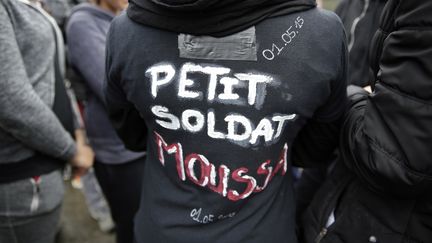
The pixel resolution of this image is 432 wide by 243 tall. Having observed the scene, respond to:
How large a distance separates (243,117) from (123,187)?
1170mm

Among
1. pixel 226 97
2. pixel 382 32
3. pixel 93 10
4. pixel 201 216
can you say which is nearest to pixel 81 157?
pixel 93 10

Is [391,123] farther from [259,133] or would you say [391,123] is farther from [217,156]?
[217,156]

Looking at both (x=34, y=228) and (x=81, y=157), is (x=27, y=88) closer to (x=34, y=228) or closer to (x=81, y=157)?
(x=81, y=157)

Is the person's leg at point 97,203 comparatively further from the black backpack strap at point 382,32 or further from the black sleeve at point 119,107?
the black backpack strap at point 382,32

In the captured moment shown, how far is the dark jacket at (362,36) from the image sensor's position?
4.82 ft

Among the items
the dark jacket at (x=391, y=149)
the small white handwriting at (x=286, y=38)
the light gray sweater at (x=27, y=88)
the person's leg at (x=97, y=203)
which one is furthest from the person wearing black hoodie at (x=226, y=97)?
the person's leg at (x=97, y=203)

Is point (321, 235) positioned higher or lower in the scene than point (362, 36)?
lower

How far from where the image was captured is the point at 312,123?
120cm

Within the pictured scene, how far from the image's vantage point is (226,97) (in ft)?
3.13

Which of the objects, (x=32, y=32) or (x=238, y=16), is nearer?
(x=238, y=16)

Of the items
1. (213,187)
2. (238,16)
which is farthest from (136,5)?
(213,187)

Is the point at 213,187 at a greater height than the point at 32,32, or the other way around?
the point at 32,32

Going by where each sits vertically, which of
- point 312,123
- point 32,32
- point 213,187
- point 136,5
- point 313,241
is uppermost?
point 136,5

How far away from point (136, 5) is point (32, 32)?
0.56 m
